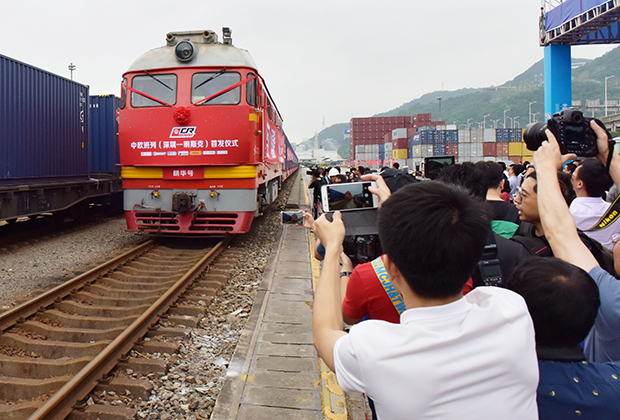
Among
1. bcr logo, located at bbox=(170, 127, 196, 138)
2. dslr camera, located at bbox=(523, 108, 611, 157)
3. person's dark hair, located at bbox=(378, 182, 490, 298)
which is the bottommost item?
person's dark hair, located at bbox=(378, 182, 490, 298)

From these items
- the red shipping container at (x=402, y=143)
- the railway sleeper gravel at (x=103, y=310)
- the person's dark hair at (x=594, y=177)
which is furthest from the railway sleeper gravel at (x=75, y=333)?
the red shipping container at (x=402, y=143)

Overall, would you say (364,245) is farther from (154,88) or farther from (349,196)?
(154,88)

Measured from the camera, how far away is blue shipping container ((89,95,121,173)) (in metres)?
13.3

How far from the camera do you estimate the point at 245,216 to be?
802 centimetres

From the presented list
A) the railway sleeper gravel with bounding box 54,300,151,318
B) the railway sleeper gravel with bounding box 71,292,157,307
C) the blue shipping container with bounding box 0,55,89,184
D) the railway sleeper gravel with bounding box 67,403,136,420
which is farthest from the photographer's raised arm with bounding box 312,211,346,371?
the blue shipping container with bounding box 0,55,89,184

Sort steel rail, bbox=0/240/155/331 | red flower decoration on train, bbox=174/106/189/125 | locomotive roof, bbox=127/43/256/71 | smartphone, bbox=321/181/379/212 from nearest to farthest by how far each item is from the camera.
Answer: smartphone, bbox=321/181/379/212, steel rail, bbox=0/240/155/331, red flower decoration on train, bbox=174/106/189/125, locomotive roof, bbox=127/43/256/71

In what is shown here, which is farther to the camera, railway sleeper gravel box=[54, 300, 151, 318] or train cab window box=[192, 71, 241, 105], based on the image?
train cab window box=[192, 71, 241, 105]

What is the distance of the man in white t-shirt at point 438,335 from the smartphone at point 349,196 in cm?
85

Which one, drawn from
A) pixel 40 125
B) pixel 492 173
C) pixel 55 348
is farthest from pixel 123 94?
pixel 492 173

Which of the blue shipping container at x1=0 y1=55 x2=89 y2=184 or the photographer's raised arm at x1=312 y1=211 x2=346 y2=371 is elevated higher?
the blue shipping container at x1=0 y1=55 x2=89 y2=184

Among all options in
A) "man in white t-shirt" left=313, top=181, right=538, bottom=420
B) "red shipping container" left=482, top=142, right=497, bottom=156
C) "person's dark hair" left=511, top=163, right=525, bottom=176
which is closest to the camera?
"man in white t-shirt" left=313, top=181, right=538, bottom=420

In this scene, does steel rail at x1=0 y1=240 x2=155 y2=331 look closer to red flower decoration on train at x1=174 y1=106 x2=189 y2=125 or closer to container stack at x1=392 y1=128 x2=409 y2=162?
red flower decoration on train at x1=174 y1=106 x2=189 y2=125

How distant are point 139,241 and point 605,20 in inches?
636

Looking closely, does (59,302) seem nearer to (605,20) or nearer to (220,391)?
(220,391)
